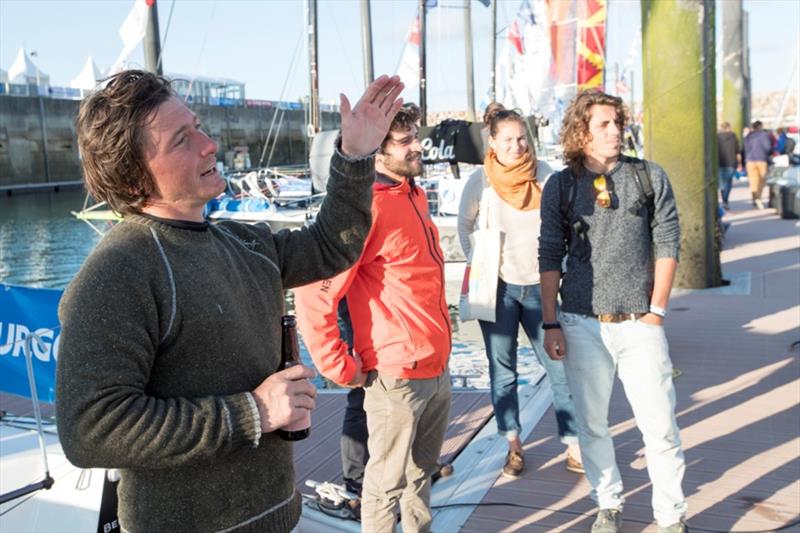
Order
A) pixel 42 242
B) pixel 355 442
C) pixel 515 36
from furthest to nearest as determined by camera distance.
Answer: pixel 42 242, pixel 515 36, pixel 355 442

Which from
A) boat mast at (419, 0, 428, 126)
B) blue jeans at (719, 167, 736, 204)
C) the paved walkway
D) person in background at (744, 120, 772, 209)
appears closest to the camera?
the paved walkway

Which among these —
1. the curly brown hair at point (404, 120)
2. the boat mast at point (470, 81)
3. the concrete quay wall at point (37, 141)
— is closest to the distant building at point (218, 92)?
the concrete quay wall at point (37, 141)

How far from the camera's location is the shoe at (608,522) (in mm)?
3457

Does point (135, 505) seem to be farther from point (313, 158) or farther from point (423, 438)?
point (313, 158)

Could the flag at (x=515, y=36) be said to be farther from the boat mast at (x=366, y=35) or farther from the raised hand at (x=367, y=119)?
the raised hand at (x=367, y=119)

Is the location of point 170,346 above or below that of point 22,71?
below

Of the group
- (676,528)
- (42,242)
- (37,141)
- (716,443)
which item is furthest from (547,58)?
(37,141)

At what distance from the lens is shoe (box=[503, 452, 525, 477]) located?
4199 mm

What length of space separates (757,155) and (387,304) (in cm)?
1622

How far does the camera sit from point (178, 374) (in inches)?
62.8

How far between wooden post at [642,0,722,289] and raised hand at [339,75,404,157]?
24.3 ft

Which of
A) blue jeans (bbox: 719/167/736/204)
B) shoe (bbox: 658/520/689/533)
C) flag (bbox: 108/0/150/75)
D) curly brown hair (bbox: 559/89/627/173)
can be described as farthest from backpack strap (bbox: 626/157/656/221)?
blue jeans (bbox: 719/167/736/204)

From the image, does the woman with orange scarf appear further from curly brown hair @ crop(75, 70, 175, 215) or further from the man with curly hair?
curly brown hair @ crop(75, 70, 175, 215)

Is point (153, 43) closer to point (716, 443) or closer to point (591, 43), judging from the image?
point (591, 43)
